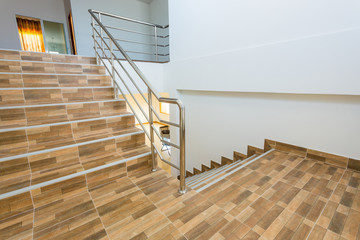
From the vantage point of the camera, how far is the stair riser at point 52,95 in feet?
6.55

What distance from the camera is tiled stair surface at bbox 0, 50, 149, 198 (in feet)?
4.98

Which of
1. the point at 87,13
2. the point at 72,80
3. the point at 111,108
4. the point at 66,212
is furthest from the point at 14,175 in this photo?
the point at 87,13

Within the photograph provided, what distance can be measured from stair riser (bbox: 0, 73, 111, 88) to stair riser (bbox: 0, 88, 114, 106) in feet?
0.64

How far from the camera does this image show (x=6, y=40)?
5.03 metres

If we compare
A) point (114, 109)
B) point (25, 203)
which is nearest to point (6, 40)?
point (114, 109)

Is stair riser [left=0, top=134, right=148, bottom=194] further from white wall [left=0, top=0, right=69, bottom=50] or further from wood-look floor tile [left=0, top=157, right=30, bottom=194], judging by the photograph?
white wall [left=0, top=0, right=69, bottom=50]

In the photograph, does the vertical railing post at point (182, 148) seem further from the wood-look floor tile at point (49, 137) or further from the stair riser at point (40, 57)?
the stair riser at point (40, 57)

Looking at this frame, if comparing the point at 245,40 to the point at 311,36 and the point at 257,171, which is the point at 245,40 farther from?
the point at 257,171

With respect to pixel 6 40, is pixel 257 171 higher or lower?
lower

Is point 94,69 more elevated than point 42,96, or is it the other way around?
point 94,69

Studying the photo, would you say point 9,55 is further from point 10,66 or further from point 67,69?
point 67,69

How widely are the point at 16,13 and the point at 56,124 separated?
5789mm

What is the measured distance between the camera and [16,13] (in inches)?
202

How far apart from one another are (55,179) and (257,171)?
201 cm
